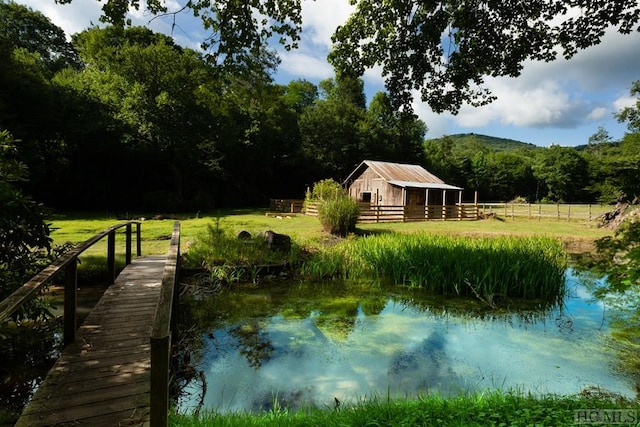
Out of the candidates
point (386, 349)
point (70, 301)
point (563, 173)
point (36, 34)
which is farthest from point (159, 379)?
point (563, 173)

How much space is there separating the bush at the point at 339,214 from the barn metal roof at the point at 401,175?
1107 cm

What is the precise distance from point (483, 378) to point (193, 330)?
4.58 m

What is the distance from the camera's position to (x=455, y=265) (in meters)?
8.79

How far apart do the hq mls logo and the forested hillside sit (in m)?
8.46

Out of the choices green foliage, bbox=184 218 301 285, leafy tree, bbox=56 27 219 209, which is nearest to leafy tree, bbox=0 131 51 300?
green foliage, bbox=184 218 301 285

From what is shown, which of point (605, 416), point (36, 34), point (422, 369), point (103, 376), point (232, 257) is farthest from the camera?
point (36, 34)

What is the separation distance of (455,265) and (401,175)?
2029 cm

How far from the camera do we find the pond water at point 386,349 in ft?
14.4

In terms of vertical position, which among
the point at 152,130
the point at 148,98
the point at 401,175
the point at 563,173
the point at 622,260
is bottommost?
the point at 622,260

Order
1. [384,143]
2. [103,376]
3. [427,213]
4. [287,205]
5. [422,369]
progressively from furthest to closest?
[384,143] → [287,205] → [427,213] → [422,369] → [103,376]

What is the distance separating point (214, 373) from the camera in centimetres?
478

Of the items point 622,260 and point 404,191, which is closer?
point 622,260

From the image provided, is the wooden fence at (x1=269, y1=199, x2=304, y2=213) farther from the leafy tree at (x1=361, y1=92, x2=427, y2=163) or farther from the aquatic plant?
the aquatic plant

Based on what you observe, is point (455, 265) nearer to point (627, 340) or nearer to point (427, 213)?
point (627, 340)
